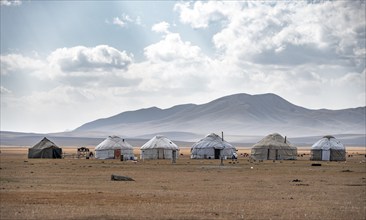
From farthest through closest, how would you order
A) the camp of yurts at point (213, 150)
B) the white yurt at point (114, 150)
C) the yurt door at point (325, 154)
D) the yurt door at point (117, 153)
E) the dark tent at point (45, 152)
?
the camp of yurts at point (213, 150) < the yurt door at point (325, 154) < the dark tent at point (45, 152) < the white yurt at point (114, 150) < the yurt door at point (117, 153)

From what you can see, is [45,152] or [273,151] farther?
[45,152]

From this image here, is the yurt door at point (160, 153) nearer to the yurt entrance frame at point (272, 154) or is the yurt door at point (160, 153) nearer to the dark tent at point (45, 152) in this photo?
the dark tent at point (45, 152)

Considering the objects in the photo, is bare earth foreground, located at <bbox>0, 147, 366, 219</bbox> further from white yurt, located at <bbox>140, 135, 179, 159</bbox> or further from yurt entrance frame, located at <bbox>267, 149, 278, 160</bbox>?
yurt entrance frame, located at <bbox>267, 149, 278, 160</bbox>

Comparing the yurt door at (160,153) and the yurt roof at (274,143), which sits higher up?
the yurt roof at (274,143)

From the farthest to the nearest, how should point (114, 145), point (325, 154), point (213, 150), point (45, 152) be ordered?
1. point (213, 150)
2. point (325, 154)
3. point (45, 152)
4. point (114, 145)

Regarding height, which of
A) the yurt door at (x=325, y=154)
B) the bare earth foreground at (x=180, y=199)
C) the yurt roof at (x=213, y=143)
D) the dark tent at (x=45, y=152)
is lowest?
the bare earth foreground at (x=180, y=199)

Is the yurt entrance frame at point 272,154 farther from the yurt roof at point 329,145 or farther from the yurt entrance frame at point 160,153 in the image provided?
the yurt entrance frame at point 160,153

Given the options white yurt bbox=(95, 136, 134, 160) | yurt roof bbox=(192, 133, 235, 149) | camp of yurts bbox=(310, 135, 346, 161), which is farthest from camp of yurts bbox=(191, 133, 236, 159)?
camp of yurts bbox=(310, 135, 346, 161)

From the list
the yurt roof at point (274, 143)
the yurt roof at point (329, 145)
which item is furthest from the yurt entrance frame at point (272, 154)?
the yurt roof at point (329, 145)

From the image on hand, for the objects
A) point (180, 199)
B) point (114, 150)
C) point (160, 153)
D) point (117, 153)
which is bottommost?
point (180, 199)

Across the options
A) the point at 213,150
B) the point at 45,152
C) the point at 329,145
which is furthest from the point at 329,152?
the point at 45,152

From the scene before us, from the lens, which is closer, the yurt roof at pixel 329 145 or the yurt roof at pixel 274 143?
the yurt roof at pixel 274 143

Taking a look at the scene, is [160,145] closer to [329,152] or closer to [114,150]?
[114,150]

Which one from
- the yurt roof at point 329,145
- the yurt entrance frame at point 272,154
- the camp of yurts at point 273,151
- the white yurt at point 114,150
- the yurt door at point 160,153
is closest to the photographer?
the white yurt at point 114,150
